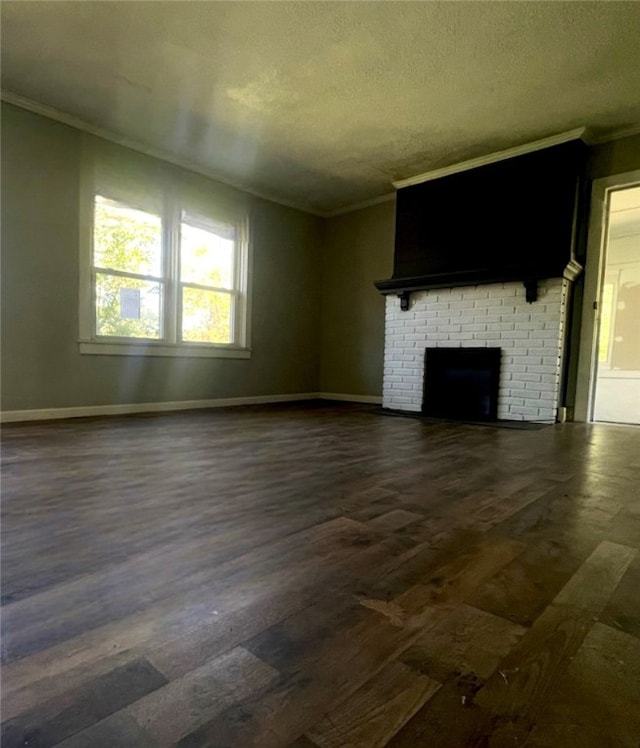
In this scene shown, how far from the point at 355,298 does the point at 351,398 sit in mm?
1357

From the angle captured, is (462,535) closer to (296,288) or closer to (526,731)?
(526,731)

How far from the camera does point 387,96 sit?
125 inches

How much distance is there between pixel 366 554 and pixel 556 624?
1.53 feet

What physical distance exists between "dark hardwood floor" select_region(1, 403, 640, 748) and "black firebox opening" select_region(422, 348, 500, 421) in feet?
7.15

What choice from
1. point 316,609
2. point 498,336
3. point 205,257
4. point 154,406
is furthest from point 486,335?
point 316,609

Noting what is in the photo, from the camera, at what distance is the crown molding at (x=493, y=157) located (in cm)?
364

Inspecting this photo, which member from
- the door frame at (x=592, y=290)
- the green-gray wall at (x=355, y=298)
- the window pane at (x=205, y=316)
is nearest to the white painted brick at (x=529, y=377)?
the door frame at (x=592, y=290)

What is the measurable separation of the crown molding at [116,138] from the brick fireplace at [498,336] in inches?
88.3

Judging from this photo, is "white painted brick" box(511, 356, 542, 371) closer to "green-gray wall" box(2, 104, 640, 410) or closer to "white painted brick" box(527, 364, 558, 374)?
"white painted brick" box(527, 364, 558, 374)

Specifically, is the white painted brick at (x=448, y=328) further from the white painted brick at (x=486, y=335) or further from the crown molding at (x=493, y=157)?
the crown molding at (x=493, y=157)

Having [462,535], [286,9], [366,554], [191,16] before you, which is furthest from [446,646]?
[191,16]

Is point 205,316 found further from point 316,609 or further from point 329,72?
point 316,609

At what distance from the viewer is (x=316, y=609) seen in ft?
2.92

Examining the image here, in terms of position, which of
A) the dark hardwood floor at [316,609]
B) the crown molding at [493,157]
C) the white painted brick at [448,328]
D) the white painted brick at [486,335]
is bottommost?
the dark hardwood floor at [316,609]
